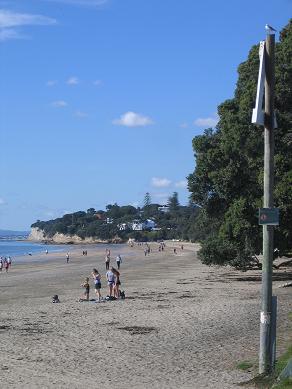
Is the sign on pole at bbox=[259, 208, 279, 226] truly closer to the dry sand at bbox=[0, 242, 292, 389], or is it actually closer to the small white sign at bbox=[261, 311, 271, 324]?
the small white sign at bbox=[261, 311, 271, 324]

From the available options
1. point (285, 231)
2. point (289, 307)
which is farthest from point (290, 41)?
point (289, 307)

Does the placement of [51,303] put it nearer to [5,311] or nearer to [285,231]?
[5,311]

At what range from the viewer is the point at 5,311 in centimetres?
2348

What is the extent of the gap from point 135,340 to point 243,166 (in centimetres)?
1741

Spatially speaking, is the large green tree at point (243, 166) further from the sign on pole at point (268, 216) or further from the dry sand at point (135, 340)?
the sign on pole at point (268, 216)

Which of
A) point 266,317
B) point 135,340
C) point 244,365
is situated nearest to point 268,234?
point 266,317

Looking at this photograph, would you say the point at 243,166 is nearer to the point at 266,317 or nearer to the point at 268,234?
the point at 268,234

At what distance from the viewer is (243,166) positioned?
3159 cm

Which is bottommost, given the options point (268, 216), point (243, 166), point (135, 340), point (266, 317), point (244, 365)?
point (135, 340)

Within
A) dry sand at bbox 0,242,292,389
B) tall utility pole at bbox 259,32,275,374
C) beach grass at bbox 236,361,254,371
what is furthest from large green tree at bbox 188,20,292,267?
tall utility pole at bbox 259,32,275,374

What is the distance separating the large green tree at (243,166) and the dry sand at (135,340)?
3.62m

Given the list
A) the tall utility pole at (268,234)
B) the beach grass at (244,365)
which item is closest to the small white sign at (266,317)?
the tall utility pole at (268,234)

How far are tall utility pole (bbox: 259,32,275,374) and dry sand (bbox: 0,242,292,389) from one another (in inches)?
34.5

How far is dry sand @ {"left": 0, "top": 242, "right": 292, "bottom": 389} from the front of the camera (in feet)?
37.8
